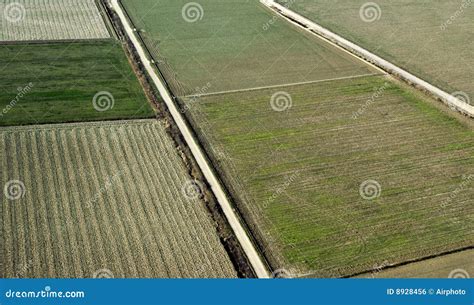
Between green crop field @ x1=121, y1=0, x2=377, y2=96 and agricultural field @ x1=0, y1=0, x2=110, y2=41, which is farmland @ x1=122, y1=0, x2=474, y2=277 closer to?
green crop field @ x1=121, y1=0, x2=377, y2=96

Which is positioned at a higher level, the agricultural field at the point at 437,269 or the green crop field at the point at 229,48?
the green crop field at the point at 229,48

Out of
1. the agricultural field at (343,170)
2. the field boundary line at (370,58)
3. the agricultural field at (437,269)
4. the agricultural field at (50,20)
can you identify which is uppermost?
the agricultural field at (50,20)

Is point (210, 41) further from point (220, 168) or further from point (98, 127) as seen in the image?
point (220, 168)

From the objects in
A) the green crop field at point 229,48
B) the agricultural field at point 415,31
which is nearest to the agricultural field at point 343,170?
the green crop field at point 229,48

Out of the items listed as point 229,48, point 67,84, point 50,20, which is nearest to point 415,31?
point 229,48

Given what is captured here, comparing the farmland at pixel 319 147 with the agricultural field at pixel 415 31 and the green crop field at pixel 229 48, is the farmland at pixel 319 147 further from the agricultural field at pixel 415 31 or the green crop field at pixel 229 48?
the agricultural field at pixel 415 31

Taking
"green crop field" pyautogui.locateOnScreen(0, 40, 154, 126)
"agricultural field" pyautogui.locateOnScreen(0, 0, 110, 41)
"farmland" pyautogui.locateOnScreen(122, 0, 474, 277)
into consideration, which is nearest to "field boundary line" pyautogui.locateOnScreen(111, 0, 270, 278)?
"farmland" pyautogui.locateOnScreen(122, 0, 474, 277)

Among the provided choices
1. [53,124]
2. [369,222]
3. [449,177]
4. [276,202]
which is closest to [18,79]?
[53,124]
